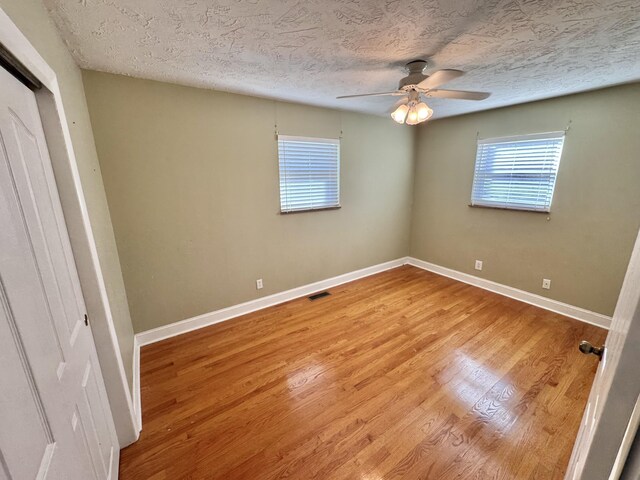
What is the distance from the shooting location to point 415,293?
3.38m

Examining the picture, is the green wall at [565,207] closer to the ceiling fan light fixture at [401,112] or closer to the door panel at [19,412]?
the ceiling fan light fixture at [401,112]

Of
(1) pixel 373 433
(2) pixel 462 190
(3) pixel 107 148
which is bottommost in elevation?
(1) pixel 373 433

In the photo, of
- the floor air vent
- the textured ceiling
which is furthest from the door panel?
the floor air vent

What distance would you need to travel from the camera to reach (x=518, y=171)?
3.03 m

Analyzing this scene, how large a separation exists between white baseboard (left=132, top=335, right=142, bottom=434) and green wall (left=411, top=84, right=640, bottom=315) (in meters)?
3.99

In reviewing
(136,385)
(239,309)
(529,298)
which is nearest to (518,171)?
(529,298)

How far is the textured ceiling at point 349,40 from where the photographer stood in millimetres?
1221

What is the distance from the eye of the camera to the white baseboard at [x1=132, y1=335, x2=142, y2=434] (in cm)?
160

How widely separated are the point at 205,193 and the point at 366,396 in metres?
2.27

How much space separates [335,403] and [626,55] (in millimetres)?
3106

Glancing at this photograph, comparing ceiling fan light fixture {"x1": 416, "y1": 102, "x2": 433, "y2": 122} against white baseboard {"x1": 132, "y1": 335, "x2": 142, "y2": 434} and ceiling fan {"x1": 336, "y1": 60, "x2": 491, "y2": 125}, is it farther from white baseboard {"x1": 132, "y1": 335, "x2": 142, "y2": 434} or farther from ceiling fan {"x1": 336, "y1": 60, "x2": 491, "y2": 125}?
white baseboard {"x1": 132, "y1": 335, "x2": 142, "y2": 434}

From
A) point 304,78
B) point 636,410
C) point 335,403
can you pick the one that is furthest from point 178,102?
point 636,410

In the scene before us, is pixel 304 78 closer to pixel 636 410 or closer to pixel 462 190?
pixel 636 410

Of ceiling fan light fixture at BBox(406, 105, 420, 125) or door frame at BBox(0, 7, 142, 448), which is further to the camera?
ceiling fan light fixture at BBox(406, 105, 420, 125)
